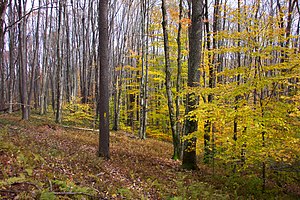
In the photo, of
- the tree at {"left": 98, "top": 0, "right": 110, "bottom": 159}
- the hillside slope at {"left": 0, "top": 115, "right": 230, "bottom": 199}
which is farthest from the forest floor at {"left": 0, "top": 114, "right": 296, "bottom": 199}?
the tree at {"left": 98, "top": 0, "right": 110, "bottom": 159}

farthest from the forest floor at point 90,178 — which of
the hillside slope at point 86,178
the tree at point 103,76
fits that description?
the tree at point 103,76

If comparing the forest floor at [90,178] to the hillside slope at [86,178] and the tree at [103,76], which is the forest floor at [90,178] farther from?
the tree at [103,76]

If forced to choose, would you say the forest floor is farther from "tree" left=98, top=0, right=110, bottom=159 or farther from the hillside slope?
"tree" left=98, top=0, right=110, bottom=159

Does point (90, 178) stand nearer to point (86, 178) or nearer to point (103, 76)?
point (86, 178)

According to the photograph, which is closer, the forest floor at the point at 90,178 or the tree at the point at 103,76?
the forest floor at the point at 90,178

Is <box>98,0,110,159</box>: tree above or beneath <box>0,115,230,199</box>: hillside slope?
above

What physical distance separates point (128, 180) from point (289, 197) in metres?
5.73

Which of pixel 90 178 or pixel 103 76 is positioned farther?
pixel 103 76

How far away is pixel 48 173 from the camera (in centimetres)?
570

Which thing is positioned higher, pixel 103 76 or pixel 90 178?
pixel 103 76

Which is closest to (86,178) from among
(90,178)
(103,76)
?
(90,178)

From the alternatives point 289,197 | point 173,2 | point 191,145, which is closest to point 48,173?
point 191,145

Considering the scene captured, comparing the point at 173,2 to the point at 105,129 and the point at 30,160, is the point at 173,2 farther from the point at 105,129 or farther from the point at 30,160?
the point at 30,160

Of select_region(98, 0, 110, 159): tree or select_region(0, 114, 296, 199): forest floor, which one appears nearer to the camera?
select_region(0, 114, 296, 199): forest floor
